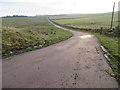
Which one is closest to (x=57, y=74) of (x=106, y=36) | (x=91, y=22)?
(x=106, y=36)

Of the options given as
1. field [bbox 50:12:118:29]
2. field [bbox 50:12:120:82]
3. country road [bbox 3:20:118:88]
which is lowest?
country road [bbox 3:20:118:88]

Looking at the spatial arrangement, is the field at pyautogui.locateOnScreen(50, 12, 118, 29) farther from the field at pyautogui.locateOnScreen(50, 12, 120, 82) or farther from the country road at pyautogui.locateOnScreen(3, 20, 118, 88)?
the country road at pyautogui.locateOnScreen(3, 20, 118, 88)

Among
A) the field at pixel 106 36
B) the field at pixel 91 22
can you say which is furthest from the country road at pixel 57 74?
the field at pixel 91 22

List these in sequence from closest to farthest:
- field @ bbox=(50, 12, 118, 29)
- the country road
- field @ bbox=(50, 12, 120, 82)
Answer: the country road → field @ bbox=(50, 12, 120, 82) → field @ bbox=(50, 12, 118, 29)

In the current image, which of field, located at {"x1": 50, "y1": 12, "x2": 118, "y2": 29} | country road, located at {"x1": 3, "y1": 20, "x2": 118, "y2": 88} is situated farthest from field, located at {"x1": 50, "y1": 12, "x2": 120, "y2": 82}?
country road, located at {"x1": 3, "y1": 20, "x2": 118, "y2": 88}

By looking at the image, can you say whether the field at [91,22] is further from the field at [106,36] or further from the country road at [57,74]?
the country road at [57,74]

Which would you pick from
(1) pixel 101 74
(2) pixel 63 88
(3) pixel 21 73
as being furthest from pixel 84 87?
(3) pixel 21 73

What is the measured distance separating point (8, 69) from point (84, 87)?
505 cm

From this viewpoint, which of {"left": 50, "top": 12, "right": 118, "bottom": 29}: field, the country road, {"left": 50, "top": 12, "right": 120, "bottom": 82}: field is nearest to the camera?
the country road

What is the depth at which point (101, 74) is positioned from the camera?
5996mm

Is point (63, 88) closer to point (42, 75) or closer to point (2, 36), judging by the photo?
point (42, 75)

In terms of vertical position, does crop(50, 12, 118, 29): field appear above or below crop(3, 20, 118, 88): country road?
above

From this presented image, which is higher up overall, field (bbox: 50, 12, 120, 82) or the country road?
field (bbox: 50, 12, 120, 82)

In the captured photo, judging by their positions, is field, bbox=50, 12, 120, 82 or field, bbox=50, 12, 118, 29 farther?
field, bbox=50, 12, 118, 29
